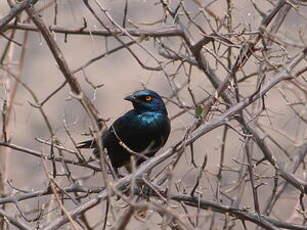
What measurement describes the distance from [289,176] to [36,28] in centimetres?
160

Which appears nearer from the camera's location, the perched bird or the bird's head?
the perched bird

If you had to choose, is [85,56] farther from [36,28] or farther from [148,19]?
[36,28]

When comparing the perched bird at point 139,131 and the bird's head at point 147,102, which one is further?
the bird's head at point 147,102

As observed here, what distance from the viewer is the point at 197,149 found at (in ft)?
27.8

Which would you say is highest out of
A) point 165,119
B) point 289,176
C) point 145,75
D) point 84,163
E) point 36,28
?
point 145,75

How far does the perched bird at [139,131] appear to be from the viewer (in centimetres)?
538

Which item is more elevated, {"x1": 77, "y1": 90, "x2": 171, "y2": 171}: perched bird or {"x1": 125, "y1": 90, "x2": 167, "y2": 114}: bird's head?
→ {"x1": 125, "y1": 90, "x2": 167, "y2": 114}: bird's head

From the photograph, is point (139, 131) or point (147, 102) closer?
point (139, 131)

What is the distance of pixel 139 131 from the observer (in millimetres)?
5488

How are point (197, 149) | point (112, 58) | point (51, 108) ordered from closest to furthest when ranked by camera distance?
point (197, 149)
point (51, 108)
point (112, 58)

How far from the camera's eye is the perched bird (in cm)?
538

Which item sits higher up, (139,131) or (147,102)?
(147,102)

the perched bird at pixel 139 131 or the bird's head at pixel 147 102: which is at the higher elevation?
the bird's head at pixel 147 102

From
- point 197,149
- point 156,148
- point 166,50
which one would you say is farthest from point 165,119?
point 197,149
